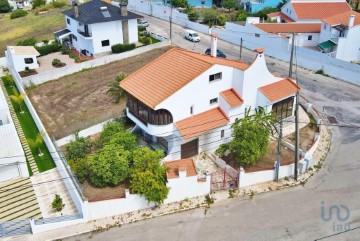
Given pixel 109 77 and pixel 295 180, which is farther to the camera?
pixel 109 77

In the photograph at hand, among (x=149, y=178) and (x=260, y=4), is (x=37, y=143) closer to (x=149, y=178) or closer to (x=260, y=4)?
(x=149, y=178)

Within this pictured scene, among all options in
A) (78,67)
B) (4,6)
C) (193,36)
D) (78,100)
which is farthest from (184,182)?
(4,6)

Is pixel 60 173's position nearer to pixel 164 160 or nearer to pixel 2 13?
pixel 164 160

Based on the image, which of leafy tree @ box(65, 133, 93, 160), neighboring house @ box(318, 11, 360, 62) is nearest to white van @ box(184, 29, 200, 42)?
neighboring house @ box(318, 11, 360, 62)

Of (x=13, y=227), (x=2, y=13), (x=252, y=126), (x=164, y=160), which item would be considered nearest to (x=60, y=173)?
(x=13, y=227)

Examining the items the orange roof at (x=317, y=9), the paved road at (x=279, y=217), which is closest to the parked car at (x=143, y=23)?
A: the orange roof at (x=317, y=9)
